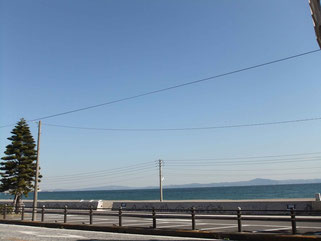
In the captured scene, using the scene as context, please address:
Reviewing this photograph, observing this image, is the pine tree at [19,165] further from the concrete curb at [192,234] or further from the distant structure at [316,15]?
the distant structure at [316,15]

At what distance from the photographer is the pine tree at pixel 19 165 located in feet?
110

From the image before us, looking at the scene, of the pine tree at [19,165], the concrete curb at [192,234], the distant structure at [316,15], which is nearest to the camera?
the distant structure at [316,15]

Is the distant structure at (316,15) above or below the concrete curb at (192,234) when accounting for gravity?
above

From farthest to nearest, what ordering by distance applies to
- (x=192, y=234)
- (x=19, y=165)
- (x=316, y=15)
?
(x=19, y=165) → (x=192, y=234) → (x=316, y=15)

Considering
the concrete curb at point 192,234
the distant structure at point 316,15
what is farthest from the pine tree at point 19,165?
the distant structure at point 316,15

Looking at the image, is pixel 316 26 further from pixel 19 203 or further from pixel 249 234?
pixel 19 203

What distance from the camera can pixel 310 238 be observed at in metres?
10.6

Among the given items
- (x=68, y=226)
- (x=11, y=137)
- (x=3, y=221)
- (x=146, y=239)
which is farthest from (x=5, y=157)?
(x=146, y=239)

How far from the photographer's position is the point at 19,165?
111ft

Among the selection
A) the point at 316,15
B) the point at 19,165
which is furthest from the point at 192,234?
the point at 19,165

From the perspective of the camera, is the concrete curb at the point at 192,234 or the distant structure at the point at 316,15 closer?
the distant structure at the point at 316,15

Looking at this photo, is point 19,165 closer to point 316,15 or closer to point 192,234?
point 192,234

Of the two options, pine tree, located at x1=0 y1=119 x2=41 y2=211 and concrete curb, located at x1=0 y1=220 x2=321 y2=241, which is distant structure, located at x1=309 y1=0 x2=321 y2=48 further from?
pine tree, located at x1=0 y1=119 x2=41 y2=211

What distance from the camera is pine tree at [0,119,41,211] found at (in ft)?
110
